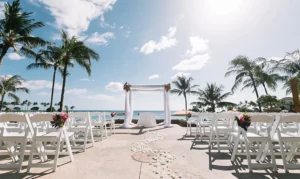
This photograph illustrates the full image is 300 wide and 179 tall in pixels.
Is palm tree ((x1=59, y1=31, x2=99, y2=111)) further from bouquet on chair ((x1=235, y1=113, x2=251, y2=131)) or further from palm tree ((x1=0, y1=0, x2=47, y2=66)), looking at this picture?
bouquet on chair ((x1=235, y1=113, x2=251, y2=131))

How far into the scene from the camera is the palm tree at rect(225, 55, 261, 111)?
18422 millimetres

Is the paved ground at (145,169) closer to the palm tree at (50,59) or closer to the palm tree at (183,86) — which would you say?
the palm tree at (50,59)

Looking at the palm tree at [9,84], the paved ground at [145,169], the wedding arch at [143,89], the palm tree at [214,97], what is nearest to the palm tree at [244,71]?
the palm tree at [214,97]

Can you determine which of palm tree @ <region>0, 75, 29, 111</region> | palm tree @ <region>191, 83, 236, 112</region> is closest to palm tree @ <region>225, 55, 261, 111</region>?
palm tree @ <region>191, 83, 236, 112</region>

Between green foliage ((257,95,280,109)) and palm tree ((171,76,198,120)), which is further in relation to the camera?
palm tree ((171,76,198,120))

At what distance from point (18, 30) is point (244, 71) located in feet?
80.0

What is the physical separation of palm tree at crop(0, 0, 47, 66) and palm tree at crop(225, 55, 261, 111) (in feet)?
71.0

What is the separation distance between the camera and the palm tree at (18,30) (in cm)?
991

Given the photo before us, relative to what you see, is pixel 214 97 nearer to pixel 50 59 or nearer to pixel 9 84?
pixel 50 59

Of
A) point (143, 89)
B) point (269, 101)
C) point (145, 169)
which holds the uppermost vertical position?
point (143, 89)

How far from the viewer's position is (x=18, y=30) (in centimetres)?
1120

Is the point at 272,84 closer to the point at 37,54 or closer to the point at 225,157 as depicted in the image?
the point at 225,157

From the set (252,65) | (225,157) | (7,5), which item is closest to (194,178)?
(225,157)

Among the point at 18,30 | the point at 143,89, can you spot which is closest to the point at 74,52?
the point at 18,30
